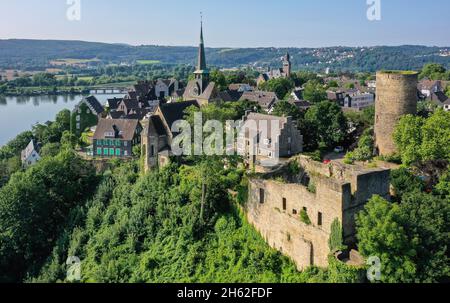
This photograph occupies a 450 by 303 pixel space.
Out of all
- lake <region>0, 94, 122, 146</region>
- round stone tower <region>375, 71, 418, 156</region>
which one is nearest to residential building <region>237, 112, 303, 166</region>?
round stone tower <region>375, 71, 418, 156</region>

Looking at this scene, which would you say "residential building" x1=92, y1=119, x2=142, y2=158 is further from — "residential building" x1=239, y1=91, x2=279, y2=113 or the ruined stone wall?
"residential building" x1=239, y1=91, x2=279, y2=113

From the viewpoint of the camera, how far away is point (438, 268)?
22594 mm

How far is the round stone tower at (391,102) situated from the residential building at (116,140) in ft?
78.9

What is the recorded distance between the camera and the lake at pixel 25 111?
93113 millimetres

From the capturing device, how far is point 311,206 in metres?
26.2

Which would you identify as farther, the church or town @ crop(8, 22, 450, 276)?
the church

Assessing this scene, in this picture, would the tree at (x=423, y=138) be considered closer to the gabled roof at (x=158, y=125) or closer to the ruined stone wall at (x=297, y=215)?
the ruined stone wall at (x=297, y=215)

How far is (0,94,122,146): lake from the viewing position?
9311cm

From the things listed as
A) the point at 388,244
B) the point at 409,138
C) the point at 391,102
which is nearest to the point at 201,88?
the point at 391,102

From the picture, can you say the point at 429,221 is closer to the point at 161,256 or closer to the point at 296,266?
the point at 296,266

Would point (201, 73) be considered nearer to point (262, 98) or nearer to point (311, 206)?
point (262, 98)

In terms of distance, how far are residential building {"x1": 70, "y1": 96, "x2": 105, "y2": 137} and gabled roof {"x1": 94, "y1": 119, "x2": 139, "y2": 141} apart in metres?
12.7

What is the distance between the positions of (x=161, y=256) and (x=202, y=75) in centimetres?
3566

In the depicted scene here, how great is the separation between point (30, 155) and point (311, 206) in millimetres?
42516
